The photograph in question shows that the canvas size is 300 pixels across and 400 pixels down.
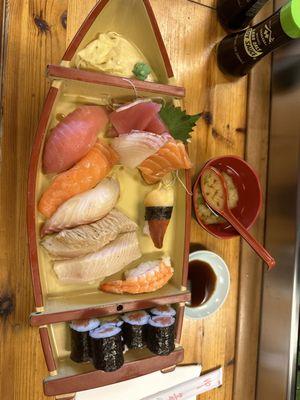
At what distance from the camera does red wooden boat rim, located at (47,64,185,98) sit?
0.85 m

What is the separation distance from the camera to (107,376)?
93cm

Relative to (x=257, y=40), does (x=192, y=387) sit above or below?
below

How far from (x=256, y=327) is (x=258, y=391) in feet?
0.96

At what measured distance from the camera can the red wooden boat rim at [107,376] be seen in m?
0.88

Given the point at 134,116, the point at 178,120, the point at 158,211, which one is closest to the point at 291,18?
the point at 178,120

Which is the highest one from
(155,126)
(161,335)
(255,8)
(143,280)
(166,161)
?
(255,8)

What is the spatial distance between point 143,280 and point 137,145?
0.40 metres

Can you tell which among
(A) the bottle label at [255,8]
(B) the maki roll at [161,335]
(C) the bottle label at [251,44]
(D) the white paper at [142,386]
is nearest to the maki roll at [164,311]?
(B) the maki roll at [161,335]

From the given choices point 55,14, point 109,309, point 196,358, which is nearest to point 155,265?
point 109,309

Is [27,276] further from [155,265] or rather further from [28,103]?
[28,103]

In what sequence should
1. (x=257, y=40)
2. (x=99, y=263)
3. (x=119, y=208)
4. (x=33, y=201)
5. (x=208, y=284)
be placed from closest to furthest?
(x=33, y=201) → (x=99, y=263) → (x=119, y=208) → (x=257, y=40) → (x=208, y=284)

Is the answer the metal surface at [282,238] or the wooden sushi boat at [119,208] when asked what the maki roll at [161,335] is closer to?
the wooden sushi boat at [119,208]

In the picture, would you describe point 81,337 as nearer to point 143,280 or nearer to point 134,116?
point 143,280

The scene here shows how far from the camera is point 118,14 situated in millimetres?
987
